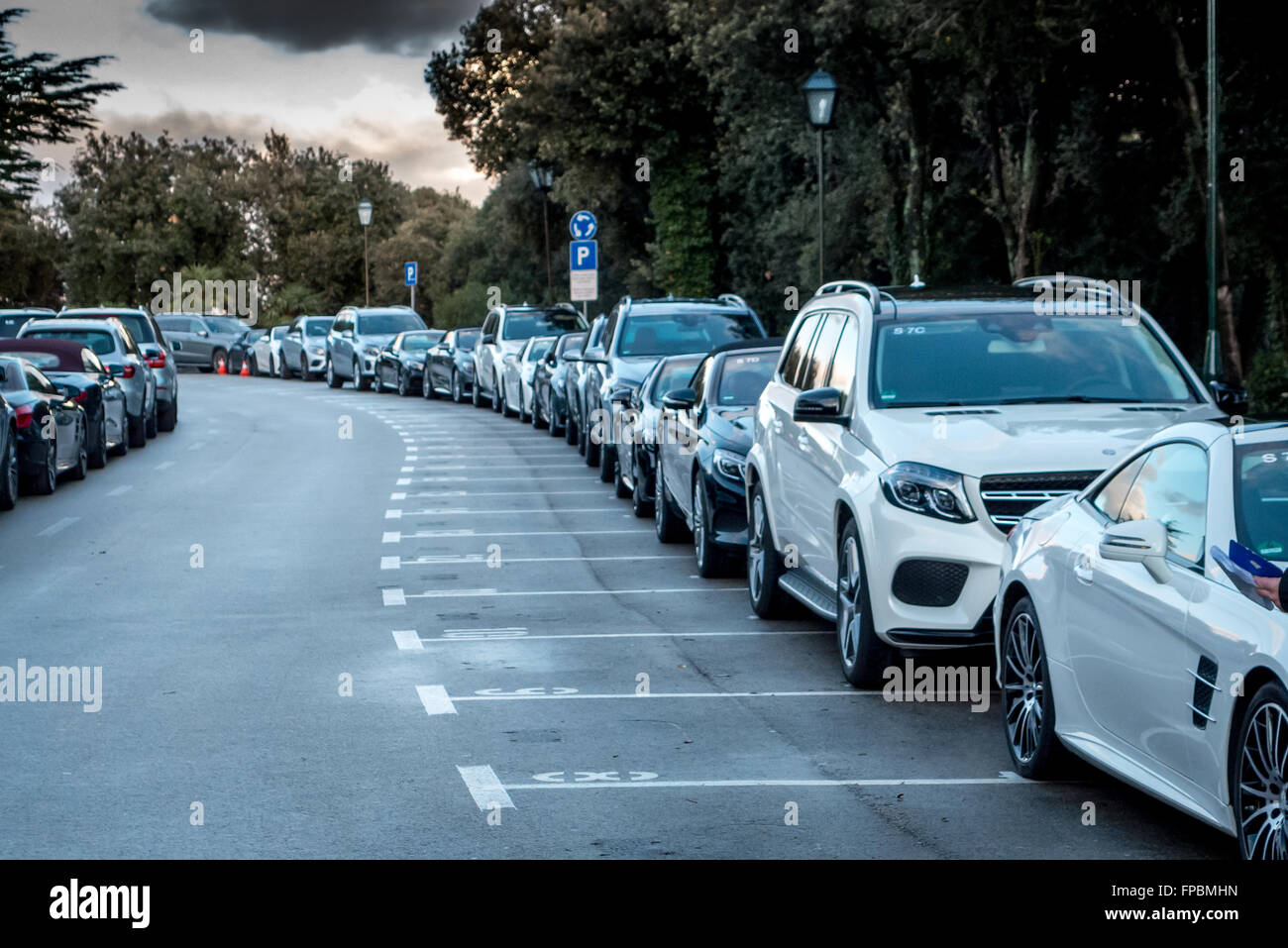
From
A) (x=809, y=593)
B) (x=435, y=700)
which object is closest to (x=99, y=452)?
(x=809, y=593)

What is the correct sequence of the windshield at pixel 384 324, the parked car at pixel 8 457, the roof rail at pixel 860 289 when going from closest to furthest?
1. the roof rail at pixel 860 289
2. the parked car at pixel 8 457
3. the windshield at pixel 384 324

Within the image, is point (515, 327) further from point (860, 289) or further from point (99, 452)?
point (860, 289)

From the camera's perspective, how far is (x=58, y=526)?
17.6 meters

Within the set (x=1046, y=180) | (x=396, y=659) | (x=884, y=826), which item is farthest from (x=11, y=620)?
(x=1046, y=180)

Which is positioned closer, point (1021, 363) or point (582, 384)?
point (1021, 363)

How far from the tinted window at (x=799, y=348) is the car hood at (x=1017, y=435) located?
207 centimetres

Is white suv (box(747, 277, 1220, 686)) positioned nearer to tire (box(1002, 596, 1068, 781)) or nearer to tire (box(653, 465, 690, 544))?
tire (box(1002, 596, 1068, 781))

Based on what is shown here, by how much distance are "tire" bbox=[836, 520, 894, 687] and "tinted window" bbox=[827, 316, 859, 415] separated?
83 cm

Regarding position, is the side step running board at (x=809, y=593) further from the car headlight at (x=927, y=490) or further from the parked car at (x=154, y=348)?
the parked car at (x=154, y=348)

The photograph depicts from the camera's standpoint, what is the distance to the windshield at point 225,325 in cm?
6219

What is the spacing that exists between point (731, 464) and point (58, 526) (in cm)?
719

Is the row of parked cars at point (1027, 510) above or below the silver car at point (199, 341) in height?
above

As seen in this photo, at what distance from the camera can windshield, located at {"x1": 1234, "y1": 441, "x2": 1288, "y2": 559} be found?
240 inches

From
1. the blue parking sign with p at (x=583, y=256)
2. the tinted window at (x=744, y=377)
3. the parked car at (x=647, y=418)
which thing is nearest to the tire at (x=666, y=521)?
the parked car at (x=647, y=418)
